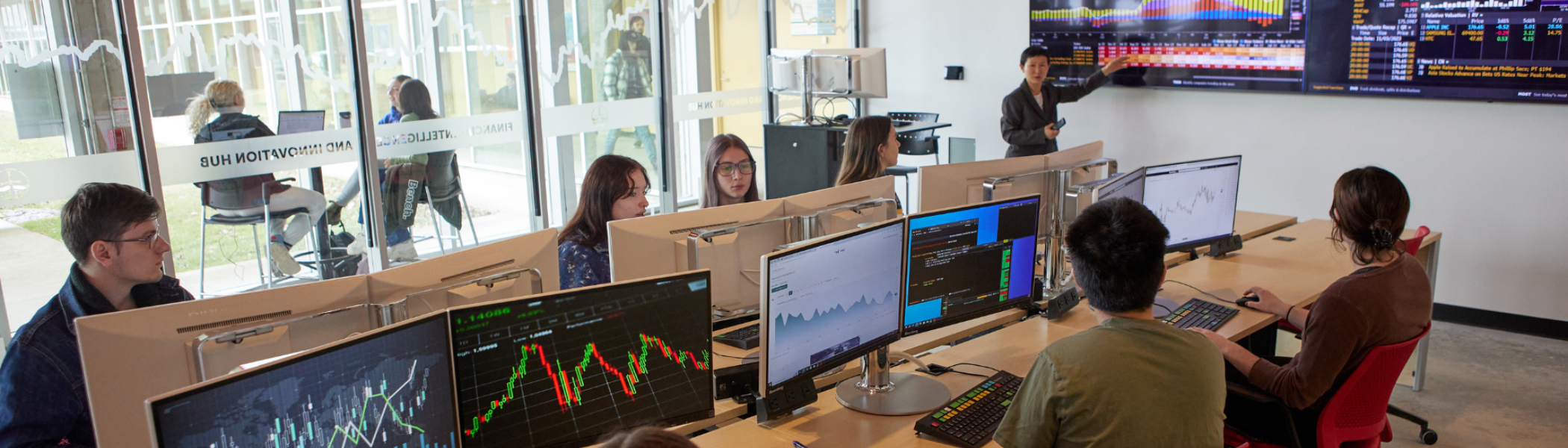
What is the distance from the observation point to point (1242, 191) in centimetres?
518

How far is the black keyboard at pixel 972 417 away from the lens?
195cm

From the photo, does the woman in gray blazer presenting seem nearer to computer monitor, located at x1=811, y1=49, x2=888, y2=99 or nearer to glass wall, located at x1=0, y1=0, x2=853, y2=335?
computer monitor, located at x1=811, y1=49, x2=888, y2=99

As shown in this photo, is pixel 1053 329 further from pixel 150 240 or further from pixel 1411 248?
pixel 150 240

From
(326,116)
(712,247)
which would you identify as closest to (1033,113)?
(712,247)

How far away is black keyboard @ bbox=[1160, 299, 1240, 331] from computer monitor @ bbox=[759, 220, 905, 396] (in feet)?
3.45

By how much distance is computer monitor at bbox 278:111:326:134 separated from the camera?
421 centimetres

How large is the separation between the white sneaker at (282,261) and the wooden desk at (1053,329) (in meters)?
3.25

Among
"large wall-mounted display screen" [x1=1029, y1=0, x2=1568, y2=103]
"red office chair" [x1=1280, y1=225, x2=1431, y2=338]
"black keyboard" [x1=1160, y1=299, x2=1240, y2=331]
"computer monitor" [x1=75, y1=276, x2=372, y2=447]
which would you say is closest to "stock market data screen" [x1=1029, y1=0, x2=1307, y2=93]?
"large wall-mounted display screen" [x1=1029, y1=0, x2=1568, y2=103]

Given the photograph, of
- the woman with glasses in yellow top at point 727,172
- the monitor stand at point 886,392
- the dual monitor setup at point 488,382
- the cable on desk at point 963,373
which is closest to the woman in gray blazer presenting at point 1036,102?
the woman with glasses in yellow top at point 727,172

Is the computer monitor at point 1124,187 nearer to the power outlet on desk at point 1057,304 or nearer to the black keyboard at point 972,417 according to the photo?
the power outlet on desk at point 1057,304

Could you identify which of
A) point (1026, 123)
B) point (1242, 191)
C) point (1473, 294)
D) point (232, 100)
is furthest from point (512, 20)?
point (1473, 294)

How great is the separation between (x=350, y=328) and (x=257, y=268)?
3.14 meters

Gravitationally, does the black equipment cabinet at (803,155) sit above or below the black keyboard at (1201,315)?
above

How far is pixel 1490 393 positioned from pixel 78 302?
4.58 m
